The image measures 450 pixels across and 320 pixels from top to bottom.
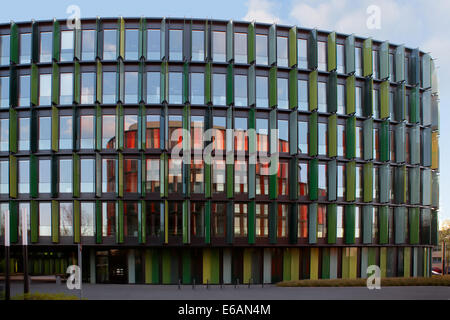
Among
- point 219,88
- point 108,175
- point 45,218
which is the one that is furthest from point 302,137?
point 45,218

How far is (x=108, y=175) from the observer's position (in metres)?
32.4

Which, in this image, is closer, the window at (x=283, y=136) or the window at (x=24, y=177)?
the window at (x=24, y=177)

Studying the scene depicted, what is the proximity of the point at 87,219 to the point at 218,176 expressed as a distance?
10562 mm

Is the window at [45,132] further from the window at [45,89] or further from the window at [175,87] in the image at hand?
the window at [175,87]

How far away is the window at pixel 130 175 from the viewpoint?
32.4 metres

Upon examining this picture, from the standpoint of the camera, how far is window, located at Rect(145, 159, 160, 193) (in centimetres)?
3238

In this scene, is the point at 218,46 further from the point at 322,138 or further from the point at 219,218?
the point at 219,218

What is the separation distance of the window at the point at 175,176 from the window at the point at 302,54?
42.3 ft

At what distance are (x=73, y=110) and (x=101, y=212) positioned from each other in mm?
8113

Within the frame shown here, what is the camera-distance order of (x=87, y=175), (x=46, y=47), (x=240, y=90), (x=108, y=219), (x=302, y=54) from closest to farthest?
(x=108, y=219), (x=87, y=175), (x=46, y=47), (x=240, y=90), (x=302, y=54)

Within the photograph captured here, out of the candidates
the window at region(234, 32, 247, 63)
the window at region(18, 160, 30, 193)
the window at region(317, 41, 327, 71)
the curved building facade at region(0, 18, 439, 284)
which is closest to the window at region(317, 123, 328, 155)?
the curved building facade at region(0, 18, 439, 284)

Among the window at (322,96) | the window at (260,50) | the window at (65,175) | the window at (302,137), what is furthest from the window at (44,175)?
the window at (322,96)
